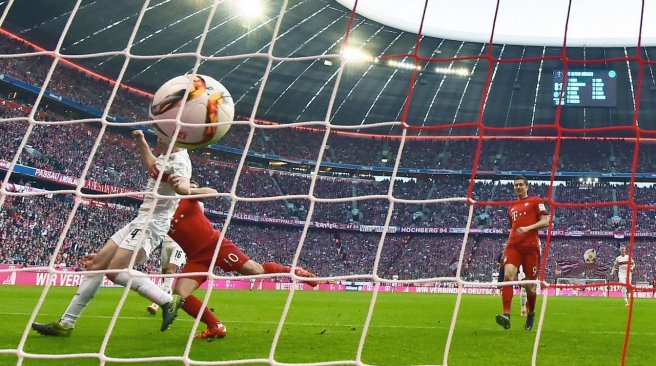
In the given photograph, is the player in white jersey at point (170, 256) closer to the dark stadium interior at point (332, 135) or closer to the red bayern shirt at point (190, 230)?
the red bayern shirt at point (190, 230)

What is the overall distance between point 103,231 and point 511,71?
57.3 feet

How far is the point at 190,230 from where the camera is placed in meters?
4.60

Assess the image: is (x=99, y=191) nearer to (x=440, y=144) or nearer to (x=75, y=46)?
(x=75, y=46)

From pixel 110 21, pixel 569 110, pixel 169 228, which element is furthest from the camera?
pixel 569 110

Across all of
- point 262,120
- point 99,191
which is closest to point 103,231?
point 99,191

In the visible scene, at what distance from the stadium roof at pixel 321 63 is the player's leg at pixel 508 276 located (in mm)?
15267

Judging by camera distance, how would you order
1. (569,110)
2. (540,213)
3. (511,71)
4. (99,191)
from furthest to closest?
(569,110) < (511,71) < (99,191) < (540,213)

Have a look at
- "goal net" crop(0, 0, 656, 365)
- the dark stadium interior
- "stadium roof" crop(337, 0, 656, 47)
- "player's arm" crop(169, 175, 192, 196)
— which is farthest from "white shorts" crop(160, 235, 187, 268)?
"stadium roof" crop(337, 0, 656, 47)

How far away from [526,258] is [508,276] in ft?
0.88

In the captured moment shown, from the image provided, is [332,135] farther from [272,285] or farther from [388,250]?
[272,285]

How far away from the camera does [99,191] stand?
23.8m

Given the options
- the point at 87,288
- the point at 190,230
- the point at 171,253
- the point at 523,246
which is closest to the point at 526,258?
the point at 523,246

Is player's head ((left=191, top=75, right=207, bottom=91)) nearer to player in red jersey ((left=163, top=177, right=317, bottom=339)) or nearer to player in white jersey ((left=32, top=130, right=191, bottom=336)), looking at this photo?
player in white jersey ((left=32, top=130, right=191, bottom=336))

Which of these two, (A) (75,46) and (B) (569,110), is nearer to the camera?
(A) (75,46)
